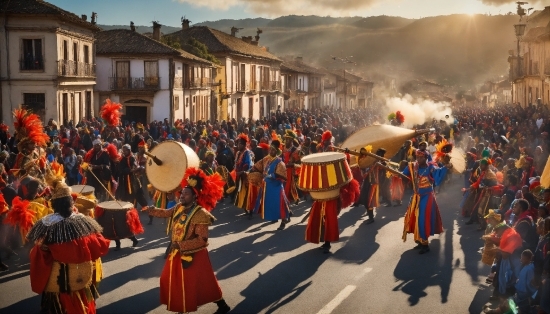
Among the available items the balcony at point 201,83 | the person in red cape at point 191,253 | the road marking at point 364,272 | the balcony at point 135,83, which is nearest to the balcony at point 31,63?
the balcony at point 135,83

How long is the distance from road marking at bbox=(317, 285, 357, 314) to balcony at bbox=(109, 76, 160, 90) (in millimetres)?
30040

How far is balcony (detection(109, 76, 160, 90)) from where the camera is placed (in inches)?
1489

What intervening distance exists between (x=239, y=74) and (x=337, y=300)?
141 ft

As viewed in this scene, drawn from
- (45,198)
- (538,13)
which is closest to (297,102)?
(538,13)

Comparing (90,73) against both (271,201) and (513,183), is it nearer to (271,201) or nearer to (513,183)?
(271,201)

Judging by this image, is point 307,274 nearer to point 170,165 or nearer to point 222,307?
point 222,307

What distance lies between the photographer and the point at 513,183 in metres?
11.6

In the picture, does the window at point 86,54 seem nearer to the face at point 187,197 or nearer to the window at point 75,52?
the window at point 75,52

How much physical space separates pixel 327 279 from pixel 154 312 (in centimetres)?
268

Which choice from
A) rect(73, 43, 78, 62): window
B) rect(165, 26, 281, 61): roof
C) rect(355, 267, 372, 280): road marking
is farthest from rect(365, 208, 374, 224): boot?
rect(165, 26, 281, 61): roof

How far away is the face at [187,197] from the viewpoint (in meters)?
7.62

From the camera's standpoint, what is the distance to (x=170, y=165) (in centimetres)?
858

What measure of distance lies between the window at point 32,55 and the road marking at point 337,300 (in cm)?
2510

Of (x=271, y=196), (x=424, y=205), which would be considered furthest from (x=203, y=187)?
(x=271, y=196)
